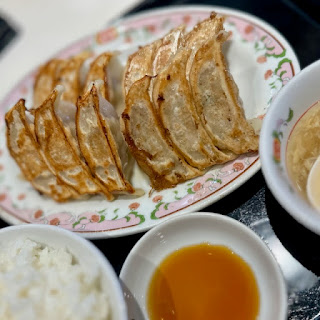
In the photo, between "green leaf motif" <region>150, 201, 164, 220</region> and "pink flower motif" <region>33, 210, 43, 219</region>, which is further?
"pink flower motif" <region>33, 210, 43, 219</region>

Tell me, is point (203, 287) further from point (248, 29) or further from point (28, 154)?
point (248, 29)

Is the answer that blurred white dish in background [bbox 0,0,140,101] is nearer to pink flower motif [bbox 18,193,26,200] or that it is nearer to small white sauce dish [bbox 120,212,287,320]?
pink flower motif [bbox 18,193,26,200]

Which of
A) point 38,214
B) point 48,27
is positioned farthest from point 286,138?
point 48,27

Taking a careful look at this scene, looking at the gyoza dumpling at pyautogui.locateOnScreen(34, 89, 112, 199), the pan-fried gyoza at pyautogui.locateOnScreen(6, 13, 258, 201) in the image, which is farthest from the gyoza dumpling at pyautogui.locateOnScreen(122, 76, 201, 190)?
the gyoza dumpling at pyautogui.locateOnScreen(34, 89, 112, 199)

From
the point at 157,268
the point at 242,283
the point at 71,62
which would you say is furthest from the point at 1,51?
the point at 242,283

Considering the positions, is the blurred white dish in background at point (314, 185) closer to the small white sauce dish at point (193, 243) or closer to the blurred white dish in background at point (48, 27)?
the small white sauce dish at point (193, 243)

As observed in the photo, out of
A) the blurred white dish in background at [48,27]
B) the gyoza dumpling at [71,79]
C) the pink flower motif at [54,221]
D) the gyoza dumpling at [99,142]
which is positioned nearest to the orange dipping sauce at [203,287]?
the gyoza dumpling at [99,142]

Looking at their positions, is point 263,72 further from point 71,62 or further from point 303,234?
point 71,62
